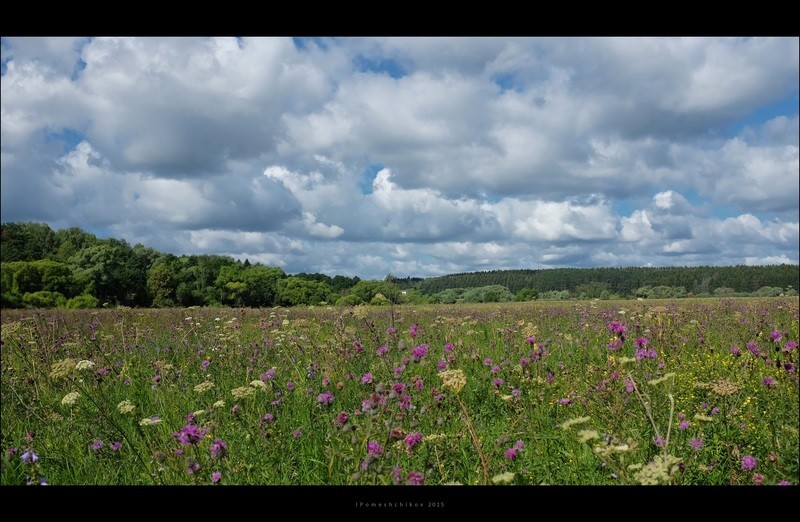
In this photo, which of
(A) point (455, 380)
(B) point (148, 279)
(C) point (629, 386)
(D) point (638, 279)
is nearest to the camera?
(A) point (455, 380)

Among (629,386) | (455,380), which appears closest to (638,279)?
(629,386)

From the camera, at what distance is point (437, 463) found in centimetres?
251

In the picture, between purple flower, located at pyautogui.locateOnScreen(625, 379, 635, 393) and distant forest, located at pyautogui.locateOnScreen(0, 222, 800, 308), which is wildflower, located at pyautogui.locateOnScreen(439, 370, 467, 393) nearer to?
purple flower, located at pyautogui.locateOnScreen(625, 379, 635, 393)

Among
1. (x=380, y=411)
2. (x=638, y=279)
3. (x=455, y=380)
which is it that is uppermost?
(x=638, y=279)

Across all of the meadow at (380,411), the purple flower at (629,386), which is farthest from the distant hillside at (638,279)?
the purple flower at (629,386)

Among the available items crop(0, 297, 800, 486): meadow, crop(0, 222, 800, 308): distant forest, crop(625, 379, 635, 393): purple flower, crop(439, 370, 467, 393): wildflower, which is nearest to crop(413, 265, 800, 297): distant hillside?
crop(0, 222, 800, 308): distant forest

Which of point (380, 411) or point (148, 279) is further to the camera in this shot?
point (148, 279)

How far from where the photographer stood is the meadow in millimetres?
2463

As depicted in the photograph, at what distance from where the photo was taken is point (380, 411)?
2385 mm

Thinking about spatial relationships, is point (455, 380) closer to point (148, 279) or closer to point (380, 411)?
point (380, 411)

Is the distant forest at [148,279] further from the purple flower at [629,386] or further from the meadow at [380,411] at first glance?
the purple flower at [629,386]

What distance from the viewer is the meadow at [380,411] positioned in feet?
8.08

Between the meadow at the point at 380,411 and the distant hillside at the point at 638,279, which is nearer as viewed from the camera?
the meadow at the point at 380,411
